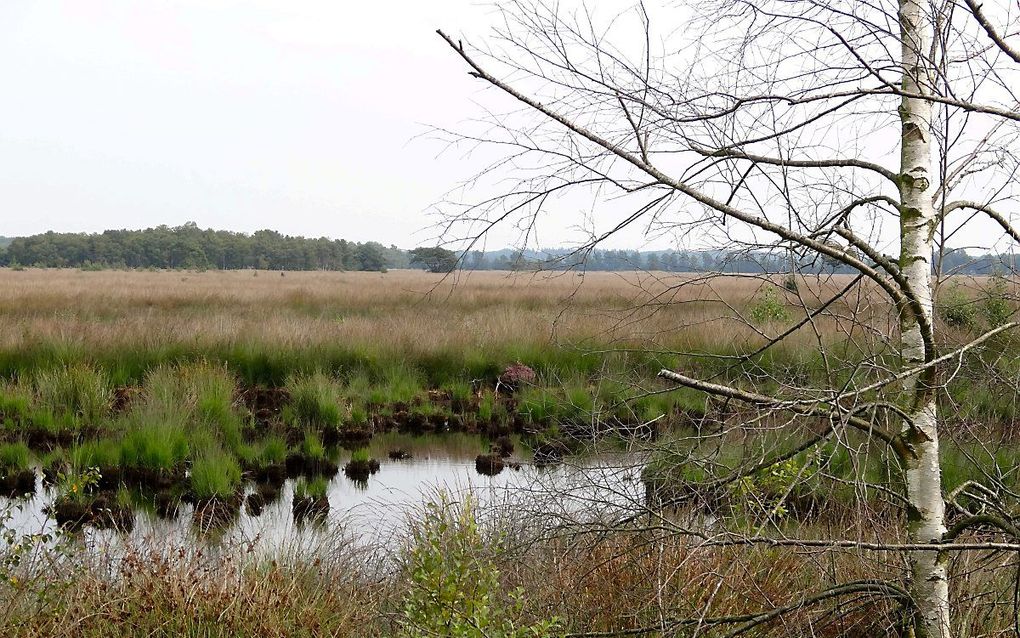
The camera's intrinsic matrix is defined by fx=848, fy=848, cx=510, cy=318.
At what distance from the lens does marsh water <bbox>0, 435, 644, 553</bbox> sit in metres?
4.73

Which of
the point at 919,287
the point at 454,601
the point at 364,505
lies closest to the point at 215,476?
the point at 364,505

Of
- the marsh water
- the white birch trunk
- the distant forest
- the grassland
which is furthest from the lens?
the distant forest

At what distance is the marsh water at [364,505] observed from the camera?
15.5 ft

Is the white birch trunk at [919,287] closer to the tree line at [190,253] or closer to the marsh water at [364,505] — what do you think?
the marsh water at [364,505]

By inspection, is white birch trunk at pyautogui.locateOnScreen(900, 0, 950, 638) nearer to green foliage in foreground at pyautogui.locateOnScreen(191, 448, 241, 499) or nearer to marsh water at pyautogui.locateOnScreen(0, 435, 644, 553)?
marsh water at pyautogui.locateOnScreen(0, 435, 644, 553)

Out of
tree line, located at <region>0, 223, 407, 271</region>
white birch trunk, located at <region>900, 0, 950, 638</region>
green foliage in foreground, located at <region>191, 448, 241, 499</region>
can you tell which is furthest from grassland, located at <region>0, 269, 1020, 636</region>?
tree line, located at <region>0, 223, 407, 271</region>

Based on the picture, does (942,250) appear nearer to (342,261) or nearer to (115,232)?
(342,261)

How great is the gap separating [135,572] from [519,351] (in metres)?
8.12

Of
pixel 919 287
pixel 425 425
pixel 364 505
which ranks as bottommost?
pixel 364 505

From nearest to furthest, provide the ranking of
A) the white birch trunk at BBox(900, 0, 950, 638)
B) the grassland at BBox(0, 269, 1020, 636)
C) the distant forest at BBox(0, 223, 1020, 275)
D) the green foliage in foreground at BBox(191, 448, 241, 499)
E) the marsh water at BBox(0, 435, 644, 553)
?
the white birch trunk at BBox(900, 0, 950, 638) < the grassland at BBox(0, 269, 1020, 636) < the marsh water at BBox(0, 435, 644, 553) < the green foliage in foreground at BBox(191, 448, 241, 499) < the distant forest at BBox(0, 223, 1020, 275)

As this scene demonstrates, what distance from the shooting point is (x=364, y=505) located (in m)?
6.95

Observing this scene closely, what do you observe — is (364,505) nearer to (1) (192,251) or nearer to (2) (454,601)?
(2) (454,601)

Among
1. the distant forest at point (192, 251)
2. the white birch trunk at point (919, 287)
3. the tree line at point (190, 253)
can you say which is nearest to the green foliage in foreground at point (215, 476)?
the white birch trunk at point (919, 287)

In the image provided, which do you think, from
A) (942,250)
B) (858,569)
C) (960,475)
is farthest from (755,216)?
(960,475)
